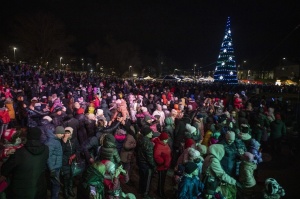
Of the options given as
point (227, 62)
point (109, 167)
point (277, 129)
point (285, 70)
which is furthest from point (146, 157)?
point (285, 70)

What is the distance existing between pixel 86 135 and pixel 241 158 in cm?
395

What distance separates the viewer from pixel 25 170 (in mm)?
3969

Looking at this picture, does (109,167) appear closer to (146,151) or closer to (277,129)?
(146,151)

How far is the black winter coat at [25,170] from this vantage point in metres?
3.91

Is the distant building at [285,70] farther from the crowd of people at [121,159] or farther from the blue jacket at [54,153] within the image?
the blue jacket at [54,153]

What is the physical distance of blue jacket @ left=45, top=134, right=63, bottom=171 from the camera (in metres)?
5.21

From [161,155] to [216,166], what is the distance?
4.92 feet

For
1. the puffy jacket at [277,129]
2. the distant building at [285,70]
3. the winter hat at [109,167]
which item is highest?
the distant building at [285,70]

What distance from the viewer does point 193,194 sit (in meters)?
4.33

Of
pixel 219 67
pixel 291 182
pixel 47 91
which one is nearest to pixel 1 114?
pixel 47 91

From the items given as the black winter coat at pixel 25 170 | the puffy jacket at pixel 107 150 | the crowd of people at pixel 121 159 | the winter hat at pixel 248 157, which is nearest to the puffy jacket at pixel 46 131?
the crowd of people at pixel 121 159

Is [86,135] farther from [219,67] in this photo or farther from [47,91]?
[219,67]

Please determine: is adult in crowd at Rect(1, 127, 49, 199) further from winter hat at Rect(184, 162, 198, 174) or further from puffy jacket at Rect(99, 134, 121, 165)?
winter hat at Rect(184, 162, 198, 174)

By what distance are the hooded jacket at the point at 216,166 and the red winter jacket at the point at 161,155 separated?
1230 mm
